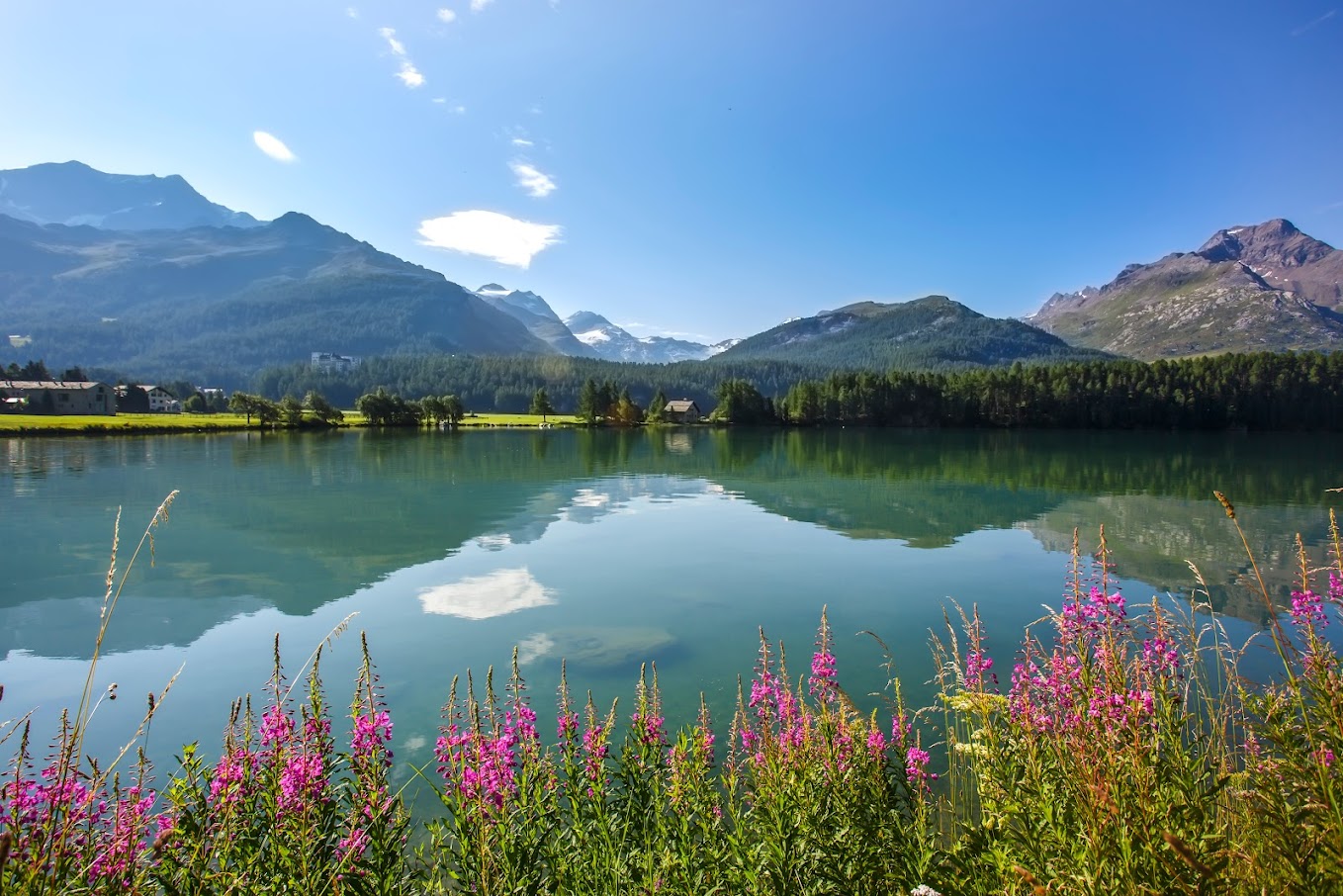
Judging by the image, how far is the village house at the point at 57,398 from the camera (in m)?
111

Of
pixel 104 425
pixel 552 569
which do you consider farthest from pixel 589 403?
pixel 552 569

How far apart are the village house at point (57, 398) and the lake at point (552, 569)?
8522 centimetres

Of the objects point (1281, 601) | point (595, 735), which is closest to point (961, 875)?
point (595, 735)

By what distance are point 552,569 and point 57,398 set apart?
136530 mm

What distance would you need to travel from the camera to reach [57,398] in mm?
112938

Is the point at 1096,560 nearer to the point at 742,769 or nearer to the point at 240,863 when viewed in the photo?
the point at 742,769

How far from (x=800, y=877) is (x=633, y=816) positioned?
1.61m

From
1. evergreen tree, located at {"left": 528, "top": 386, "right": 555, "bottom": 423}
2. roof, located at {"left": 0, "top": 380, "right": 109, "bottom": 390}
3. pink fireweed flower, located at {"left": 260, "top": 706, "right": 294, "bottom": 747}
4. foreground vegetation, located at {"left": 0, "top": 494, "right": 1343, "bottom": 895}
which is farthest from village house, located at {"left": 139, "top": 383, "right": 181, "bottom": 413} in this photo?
foreground vegetation, located at {"left": 0, "top": 494, "right": 1343, "bottom": 895}

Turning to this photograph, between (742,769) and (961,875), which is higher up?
(961,875)

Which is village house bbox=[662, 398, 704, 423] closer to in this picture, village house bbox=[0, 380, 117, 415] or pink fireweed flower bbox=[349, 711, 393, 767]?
village house bbox=[0, 380, 117, 415]

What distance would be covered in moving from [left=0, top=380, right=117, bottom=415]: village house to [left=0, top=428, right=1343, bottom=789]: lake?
85.2 m

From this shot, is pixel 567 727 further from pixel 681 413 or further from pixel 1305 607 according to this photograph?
pixel 681 413

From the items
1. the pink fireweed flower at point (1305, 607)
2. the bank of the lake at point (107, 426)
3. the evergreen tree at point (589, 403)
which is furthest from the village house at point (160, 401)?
the pink fireweed flower at point (1305, 607)

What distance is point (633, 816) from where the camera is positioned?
5.82 metres
